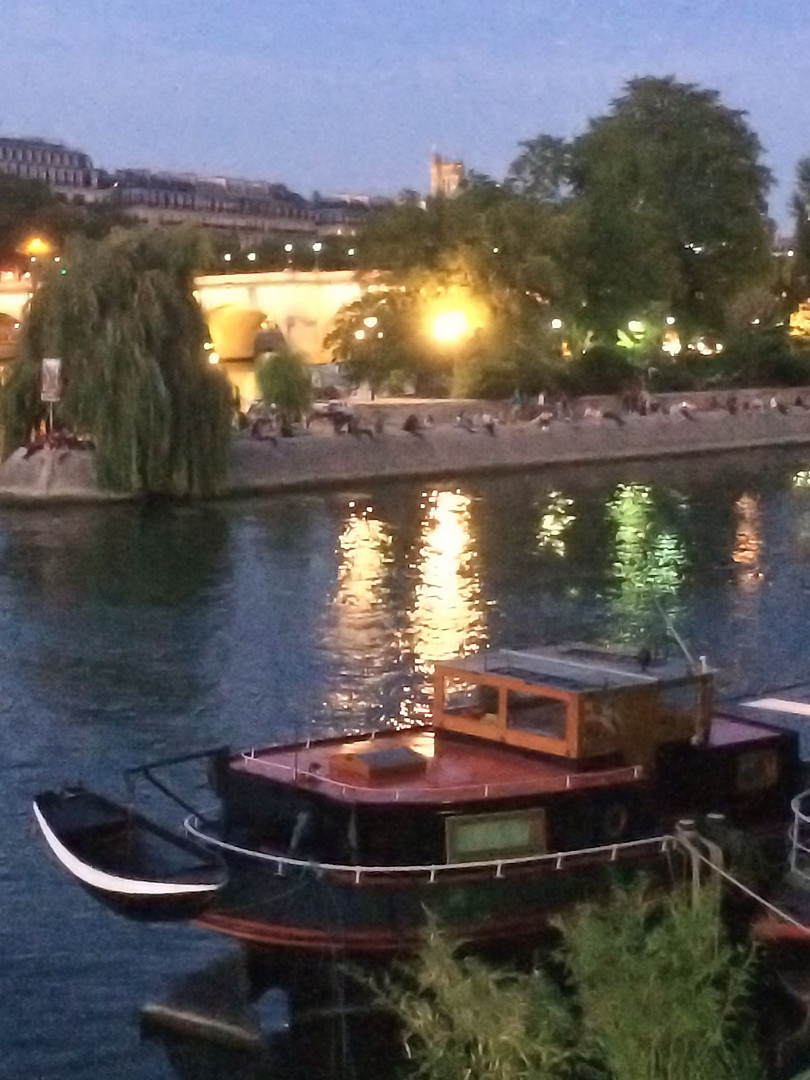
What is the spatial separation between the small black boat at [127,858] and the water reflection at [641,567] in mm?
9024

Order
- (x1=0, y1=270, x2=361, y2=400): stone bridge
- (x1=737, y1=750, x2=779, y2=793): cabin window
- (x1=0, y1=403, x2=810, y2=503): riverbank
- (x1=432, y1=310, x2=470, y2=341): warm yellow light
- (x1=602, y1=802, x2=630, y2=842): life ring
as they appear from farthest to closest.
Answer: (x1=0, y1=270, x2=361, y2=400): stone bridge → (x1=432, y1=310, x2=470, y2=341): warm yellow light → (x1=0, y1=403, x2=810, y2=503): riverbank → (x1=737, y1=750, x2=779, y2=793): cabin window → (x1=602, y1=802, x2=630, y2=842): life ring

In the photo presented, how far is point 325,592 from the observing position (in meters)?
28.5

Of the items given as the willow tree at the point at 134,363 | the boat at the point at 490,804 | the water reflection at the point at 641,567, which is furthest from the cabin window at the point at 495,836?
the willow tree at the point at 134,363

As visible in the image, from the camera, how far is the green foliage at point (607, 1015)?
8.00 m

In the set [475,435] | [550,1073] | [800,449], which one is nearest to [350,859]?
[550,1073]

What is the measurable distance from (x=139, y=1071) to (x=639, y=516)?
28903 millimetres

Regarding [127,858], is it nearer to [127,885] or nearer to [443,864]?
[127,885]

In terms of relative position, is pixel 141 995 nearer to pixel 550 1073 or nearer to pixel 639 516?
pixel 550 1073

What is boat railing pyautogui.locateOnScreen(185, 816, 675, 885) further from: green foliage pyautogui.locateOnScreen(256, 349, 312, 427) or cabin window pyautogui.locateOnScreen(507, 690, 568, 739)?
green foliage pyautogui.locateOnScreen(256, 349, 312, 427)

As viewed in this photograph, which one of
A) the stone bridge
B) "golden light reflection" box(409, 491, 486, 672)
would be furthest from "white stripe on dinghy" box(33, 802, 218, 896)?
the stone bridge

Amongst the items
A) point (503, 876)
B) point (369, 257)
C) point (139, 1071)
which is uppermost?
point (369, 257)

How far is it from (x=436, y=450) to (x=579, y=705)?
36478mm

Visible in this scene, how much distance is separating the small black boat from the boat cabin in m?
1.83

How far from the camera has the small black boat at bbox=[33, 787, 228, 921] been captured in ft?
37.1
